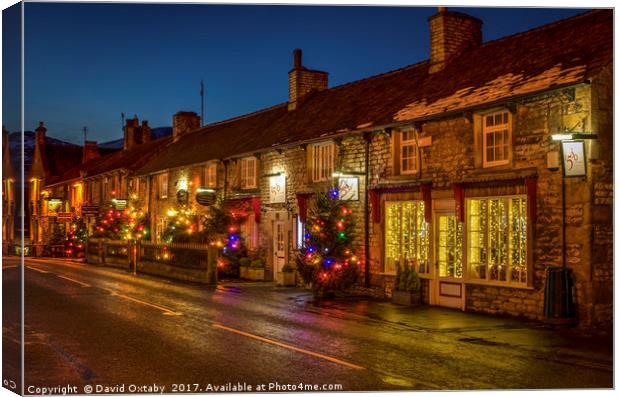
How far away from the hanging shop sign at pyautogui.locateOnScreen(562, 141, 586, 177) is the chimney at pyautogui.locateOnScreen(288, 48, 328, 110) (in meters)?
16.2

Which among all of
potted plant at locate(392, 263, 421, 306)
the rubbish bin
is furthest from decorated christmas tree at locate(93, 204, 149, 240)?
the rubbish bin

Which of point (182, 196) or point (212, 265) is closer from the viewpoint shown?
point (212, 265)

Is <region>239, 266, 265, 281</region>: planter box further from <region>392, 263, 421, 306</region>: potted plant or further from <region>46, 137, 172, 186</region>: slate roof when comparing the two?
<region>46, 137, 172, 186</region>: slate roof

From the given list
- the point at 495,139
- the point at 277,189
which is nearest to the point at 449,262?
the point at 495,139

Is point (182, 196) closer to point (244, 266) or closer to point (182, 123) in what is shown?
point (244, 266)

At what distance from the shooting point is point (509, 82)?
16.9 metres

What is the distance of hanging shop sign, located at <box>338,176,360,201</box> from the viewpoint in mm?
21016


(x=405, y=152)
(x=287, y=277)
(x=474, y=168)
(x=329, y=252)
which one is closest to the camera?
(x=474, y=168)

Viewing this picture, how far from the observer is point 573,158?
1438cm

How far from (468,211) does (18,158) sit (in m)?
11.1

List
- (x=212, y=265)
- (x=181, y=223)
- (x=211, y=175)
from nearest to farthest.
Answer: (x=212, y=265)
(x=211, y=175)
(x=181, y=223)

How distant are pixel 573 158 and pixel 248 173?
15654mm

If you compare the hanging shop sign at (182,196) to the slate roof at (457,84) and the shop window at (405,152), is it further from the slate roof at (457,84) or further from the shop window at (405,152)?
the shop window at (405,152)

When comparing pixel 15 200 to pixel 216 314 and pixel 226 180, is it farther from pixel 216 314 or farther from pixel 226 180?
pixel 226 180
